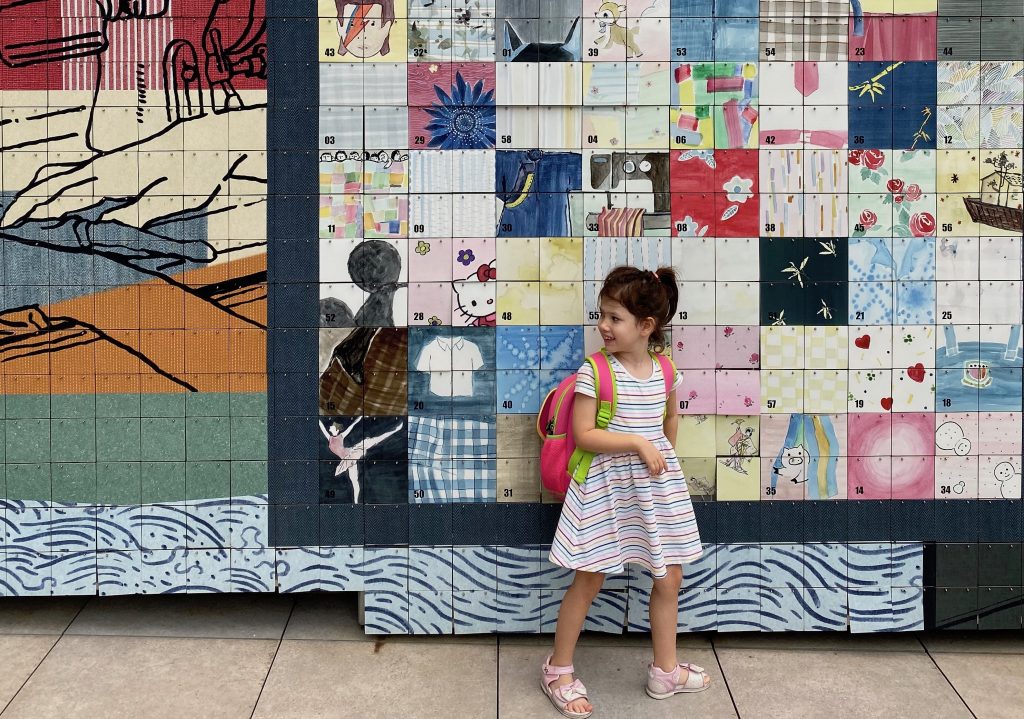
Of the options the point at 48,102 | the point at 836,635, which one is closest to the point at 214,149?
the point at 48,102

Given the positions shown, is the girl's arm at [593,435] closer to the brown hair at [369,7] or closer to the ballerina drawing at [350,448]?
the ballerina drawing at [350,448]

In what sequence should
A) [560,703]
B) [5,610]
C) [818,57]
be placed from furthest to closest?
[5,610] → [818,57] → [560,703]

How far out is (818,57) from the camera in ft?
10.3

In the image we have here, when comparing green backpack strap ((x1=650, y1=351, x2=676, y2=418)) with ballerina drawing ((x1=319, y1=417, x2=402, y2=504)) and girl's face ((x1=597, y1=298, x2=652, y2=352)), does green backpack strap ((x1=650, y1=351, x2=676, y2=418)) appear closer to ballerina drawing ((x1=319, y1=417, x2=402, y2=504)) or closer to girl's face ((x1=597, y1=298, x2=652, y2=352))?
girl's face ((x1=597, y1=298, x2=652, y2=352))

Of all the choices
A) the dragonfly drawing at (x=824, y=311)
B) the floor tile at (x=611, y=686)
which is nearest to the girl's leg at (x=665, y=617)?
the floor tile at (x=611, y=686)

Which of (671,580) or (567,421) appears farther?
(567,421)

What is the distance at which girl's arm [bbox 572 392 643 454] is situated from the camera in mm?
2721

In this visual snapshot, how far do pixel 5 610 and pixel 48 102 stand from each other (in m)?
2.02

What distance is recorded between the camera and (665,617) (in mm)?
2891

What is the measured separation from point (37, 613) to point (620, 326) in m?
2.61

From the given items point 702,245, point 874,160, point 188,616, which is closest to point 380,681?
point 188,616

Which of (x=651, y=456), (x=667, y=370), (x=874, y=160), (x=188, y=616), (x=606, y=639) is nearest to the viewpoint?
(x=651, y=456)

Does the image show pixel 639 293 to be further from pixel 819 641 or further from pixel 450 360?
pixel 819 641

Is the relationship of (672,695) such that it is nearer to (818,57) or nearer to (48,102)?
(818,57)
